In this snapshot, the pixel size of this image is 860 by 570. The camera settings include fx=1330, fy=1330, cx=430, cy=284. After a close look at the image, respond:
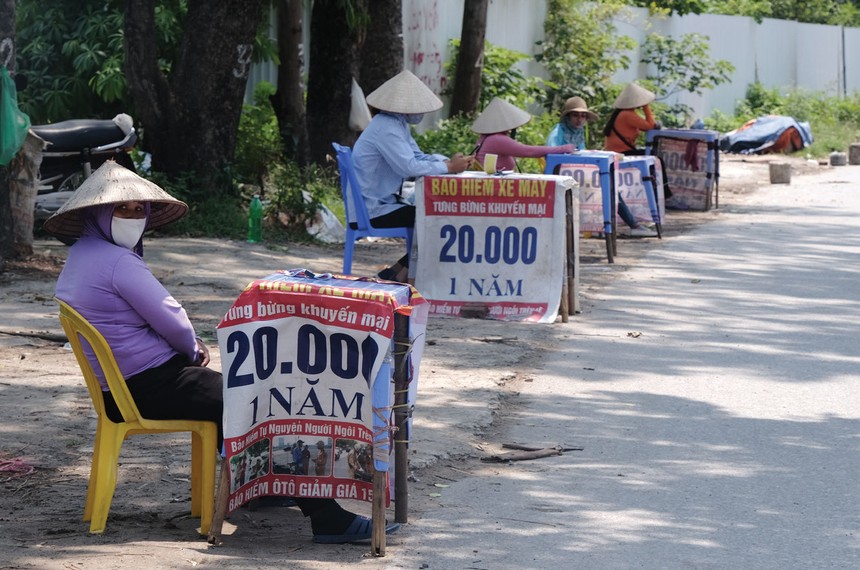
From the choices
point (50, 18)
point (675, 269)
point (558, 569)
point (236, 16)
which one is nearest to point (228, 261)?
point (236, 16)

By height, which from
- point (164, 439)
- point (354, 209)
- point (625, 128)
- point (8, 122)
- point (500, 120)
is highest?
point (625, 128)

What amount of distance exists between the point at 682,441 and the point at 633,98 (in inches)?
389

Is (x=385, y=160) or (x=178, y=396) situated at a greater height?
(x=385, y=160)

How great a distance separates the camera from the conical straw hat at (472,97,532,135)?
11.8 metres

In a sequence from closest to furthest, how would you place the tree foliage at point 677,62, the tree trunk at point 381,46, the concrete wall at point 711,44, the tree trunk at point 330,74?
the tree trunk at point 330,74 → the tree trunk at point 381,46 → the concrete wall at point 711,44 → the tree foliage at point 677,62

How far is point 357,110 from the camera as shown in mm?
16094

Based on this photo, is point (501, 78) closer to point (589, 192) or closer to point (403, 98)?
point (589, 192)

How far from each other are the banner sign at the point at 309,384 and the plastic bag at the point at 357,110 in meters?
11.1

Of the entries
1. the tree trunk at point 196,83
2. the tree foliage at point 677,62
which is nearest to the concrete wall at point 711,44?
the tree foliage at point 677,62

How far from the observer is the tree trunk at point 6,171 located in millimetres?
10320

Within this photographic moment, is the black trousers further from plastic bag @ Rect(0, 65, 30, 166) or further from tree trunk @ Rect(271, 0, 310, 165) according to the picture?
tree trunk @ Rect(271, 0, 310, 165)

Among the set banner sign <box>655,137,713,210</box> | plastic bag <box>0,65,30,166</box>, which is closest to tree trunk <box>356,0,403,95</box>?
banner sign <box>655,137,713,210</box>

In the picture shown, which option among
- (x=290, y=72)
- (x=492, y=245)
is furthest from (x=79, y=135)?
(x=492, y=245)

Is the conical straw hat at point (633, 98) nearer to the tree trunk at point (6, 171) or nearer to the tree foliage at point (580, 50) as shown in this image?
the tree foliage at point (580, 50)
